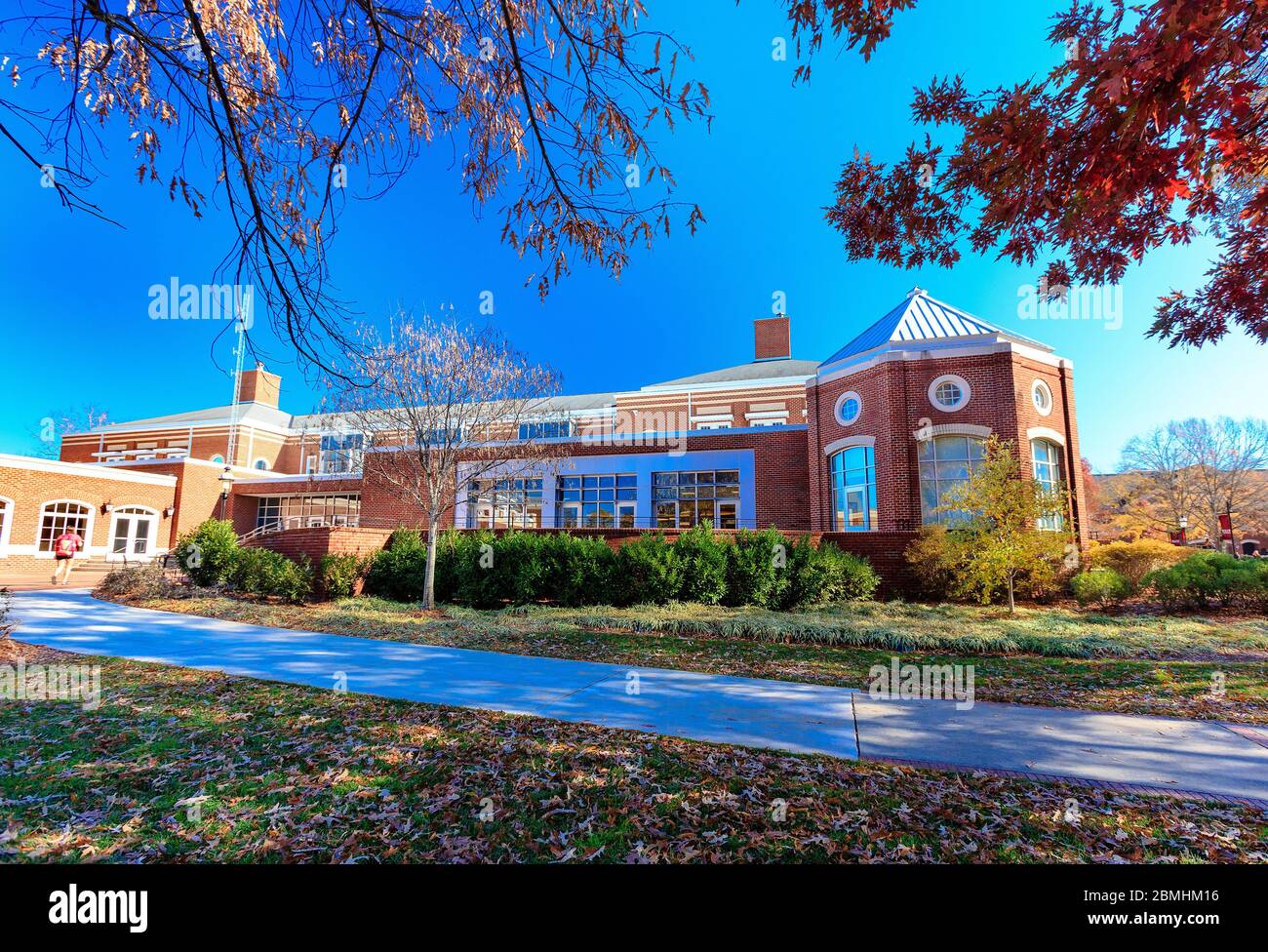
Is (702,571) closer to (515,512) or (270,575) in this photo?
(270,575)

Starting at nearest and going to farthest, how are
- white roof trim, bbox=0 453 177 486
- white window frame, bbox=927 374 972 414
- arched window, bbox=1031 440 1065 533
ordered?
arched window, bbox=1031 440 1065 533 → white window frame, bbox=927 374 972 414 → white roof trim, bbox=0 453 177 486

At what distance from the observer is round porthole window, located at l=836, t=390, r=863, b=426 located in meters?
17.9

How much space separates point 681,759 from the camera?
3871mm

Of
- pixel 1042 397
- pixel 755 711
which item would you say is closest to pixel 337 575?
pixel 755 711

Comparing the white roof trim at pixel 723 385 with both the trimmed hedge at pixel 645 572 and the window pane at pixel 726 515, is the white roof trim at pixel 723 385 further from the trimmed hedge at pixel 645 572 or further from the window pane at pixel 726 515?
the trimmed hedge at pixel 645 572

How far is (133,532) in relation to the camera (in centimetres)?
2808

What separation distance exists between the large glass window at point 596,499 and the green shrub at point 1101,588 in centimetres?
1539

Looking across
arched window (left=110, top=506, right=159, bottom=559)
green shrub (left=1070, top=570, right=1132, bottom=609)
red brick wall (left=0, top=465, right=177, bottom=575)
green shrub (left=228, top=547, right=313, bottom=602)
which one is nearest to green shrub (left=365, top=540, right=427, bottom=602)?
green shrub (left=228, top=547, right=313, bottom=602)

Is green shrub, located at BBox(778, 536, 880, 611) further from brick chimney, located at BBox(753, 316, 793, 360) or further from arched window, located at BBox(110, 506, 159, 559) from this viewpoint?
arched window, located at BBox(110, 506, 159, 559)

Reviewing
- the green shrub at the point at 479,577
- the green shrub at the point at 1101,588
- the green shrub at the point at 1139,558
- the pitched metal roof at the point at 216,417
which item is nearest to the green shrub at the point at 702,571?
the green shrub at the point at 479,577

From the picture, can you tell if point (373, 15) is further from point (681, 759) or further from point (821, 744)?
point (821, 744)

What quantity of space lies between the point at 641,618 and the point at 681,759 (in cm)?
598

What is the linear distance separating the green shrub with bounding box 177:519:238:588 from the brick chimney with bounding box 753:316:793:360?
3133 cm
